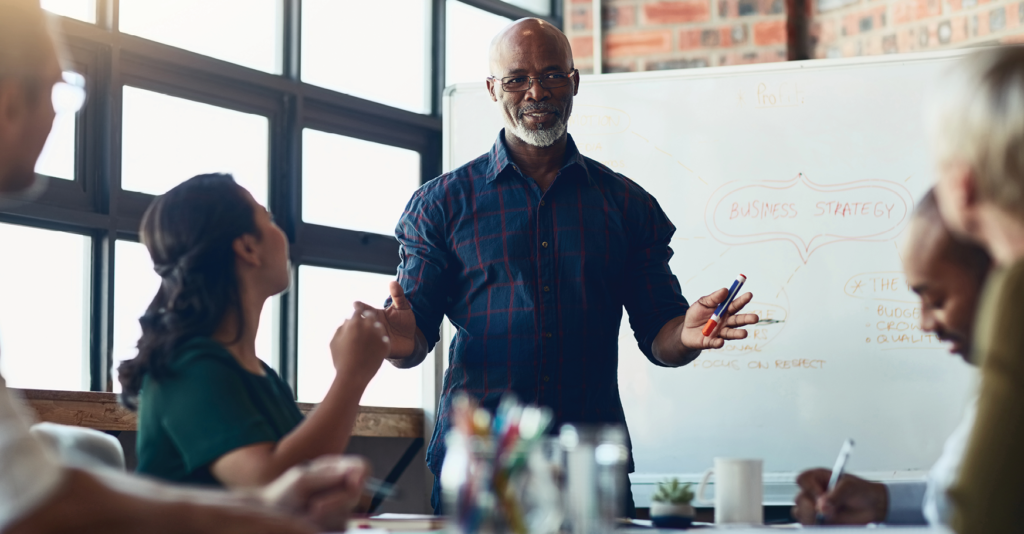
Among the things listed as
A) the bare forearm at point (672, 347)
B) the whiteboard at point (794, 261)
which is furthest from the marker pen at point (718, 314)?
the whiteboard at point (794, 261)

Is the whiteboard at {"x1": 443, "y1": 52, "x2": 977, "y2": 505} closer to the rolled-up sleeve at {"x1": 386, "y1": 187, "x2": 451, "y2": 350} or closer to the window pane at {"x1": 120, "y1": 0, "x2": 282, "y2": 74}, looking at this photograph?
the rolled-up sleeve at {"x1": 386, "y1": 187, "x2": 451, "y2": 350}

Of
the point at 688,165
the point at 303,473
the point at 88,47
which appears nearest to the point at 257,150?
the point at 88,47

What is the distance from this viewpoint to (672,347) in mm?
2152

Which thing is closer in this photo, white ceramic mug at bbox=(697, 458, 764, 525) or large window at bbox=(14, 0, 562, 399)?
white ceramic mug at bbox=(697, 458, 764, 525)

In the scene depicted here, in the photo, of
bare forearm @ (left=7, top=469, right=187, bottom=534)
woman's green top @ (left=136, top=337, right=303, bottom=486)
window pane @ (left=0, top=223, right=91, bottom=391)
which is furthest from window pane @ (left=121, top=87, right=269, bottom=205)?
bare forearm @ (left=7, top=469, right=187, bottom=534)

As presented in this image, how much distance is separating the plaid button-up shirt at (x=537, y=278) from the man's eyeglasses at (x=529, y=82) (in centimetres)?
13

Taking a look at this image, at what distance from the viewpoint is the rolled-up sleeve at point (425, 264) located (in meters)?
2.23

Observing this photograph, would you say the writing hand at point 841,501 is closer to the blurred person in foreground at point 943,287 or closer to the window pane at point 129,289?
the blurred person in foreground at point 943,287

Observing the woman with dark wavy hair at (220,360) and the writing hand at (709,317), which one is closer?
the woman with dark wavy hair at (220,360)

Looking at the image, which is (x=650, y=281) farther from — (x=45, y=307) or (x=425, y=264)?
(x=45, y=307)

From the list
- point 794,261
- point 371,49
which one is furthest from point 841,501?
point 371,49

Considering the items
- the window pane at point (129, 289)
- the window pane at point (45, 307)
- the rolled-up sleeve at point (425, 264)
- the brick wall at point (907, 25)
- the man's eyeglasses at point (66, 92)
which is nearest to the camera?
the man's eyeglasses at point (66, 92)

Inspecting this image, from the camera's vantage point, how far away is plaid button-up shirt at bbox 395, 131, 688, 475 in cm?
215

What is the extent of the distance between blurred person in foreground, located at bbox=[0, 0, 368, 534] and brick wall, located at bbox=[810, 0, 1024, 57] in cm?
280
